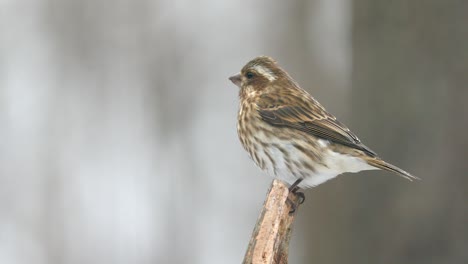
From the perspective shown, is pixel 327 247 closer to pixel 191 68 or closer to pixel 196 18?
pixel 191 68

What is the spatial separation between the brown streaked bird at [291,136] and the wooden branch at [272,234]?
77cm

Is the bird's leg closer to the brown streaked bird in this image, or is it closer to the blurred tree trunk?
the brown streaked bird

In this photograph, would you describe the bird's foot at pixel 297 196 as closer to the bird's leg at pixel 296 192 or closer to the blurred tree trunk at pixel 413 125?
the bird's leg at pixel 296 192

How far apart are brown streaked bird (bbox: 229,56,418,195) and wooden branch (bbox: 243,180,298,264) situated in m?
0.77

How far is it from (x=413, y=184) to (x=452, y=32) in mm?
1156

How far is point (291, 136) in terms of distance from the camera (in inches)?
260

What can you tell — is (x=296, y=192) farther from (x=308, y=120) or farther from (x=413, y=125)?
(x=413, y=125)

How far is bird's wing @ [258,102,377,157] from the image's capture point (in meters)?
6.52

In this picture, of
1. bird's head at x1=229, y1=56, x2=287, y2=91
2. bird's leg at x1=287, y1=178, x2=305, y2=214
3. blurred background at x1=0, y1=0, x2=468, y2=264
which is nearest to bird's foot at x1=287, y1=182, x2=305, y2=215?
bird's leg at x1=287, y1=178, x2=305, y2=214

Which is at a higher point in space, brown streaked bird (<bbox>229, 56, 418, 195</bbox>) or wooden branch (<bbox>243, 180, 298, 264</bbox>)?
brown streaked bird (<bbox>229, 56, 418, 195</bbox>)

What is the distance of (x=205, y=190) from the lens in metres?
15.9

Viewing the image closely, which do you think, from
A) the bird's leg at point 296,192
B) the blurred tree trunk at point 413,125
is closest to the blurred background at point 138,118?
the blurred tree trunk at point 413,125

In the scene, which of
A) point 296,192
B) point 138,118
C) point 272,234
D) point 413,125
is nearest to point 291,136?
point 296,192

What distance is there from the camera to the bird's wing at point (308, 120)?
6.52 m
